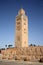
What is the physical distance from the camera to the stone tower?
23.0 metres

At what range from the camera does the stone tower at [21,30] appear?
2298 centimetres

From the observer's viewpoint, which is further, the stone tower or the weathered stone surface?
the stone tower

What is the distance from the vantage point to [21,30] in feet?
77.5

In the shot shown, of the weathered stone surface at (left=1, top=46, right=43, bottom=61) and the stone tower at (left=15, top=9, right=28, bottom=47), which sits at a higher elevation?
the stone tower at (left=15, top=9, right=28, bottom=47)

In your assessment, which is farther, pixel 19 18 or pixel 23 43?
pixel 19 18

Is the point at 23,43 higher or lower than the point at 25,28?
lower

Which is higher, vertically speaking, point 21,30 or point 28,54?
point 21,30

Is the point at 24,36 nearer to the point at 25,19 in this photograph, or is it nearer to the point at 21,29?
the point at 21,29

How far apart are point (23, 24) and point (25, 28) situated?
2.87 ft

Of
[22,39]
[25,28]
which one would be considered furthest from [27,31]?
[22,39]

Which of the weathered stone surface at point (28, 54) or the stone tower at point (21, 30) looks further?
the stone tower at point (21, 30)

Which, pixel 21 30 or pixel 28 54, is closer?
pixel 28 54

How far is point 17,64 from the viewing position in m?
1.92

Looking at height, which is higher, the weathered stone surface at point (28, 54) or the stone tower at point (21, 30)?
the stone tower at point (21, 30)
